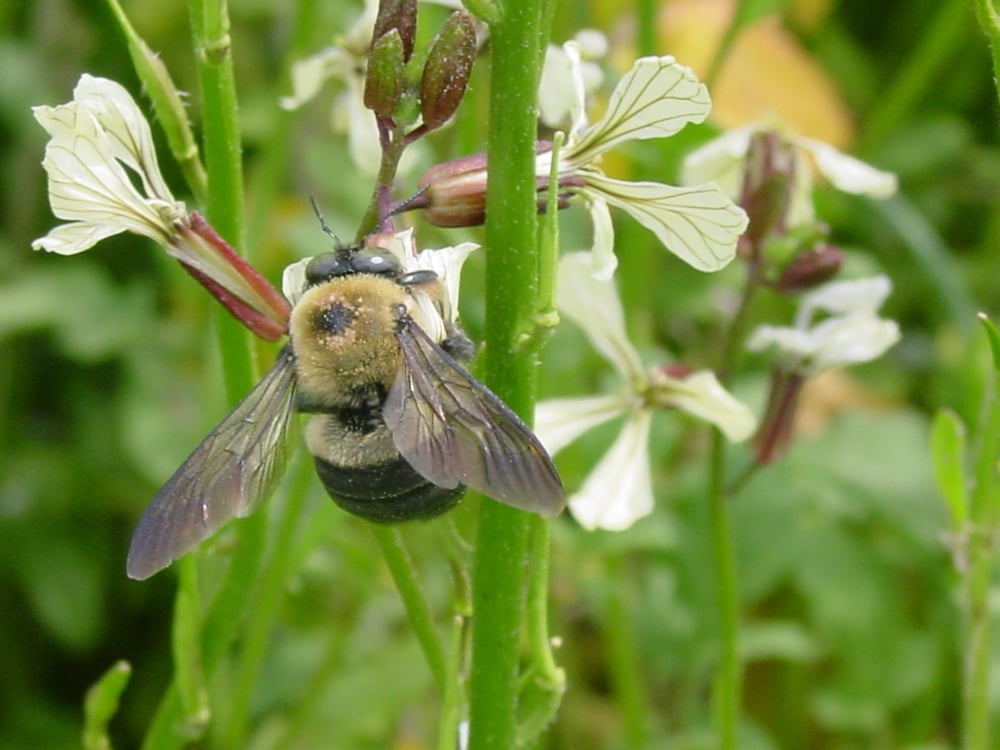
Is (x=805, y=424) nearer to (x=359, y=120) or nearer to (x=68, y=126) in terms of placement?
(x=359, y=120)

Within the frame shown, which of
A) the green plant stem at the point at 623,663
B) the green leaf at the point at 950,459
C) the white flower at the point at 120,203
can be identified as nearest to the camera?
the white flower at the point at 120,203

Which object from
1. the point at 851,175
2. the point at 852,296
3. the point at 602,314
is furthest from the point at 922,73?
the point at 602,314

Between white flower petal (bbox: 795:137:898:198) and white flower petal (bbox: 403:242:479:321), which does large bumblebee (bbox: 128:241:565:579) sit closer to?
white flower petal (bbox: 403:242:479:321)

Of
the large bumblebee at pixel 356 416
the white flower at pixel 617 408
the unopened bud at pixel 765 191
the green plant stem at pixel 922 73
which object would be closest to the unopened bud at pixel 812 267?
the unopened bud at pixel 765 191

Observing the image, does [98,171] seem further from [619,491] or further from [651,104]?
[619,491]

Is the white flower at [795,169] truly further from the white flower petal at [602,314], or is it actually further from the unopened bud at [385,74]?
the unopened bud at [385,74]

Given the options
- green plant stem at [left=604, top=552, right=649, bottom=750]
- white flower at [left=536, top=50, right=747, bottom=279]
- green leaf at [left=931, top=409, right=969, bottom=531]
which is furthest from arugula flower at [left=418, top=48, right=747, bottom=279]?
green plant stem at [left=604, top=552, right=649, bottom=750]
